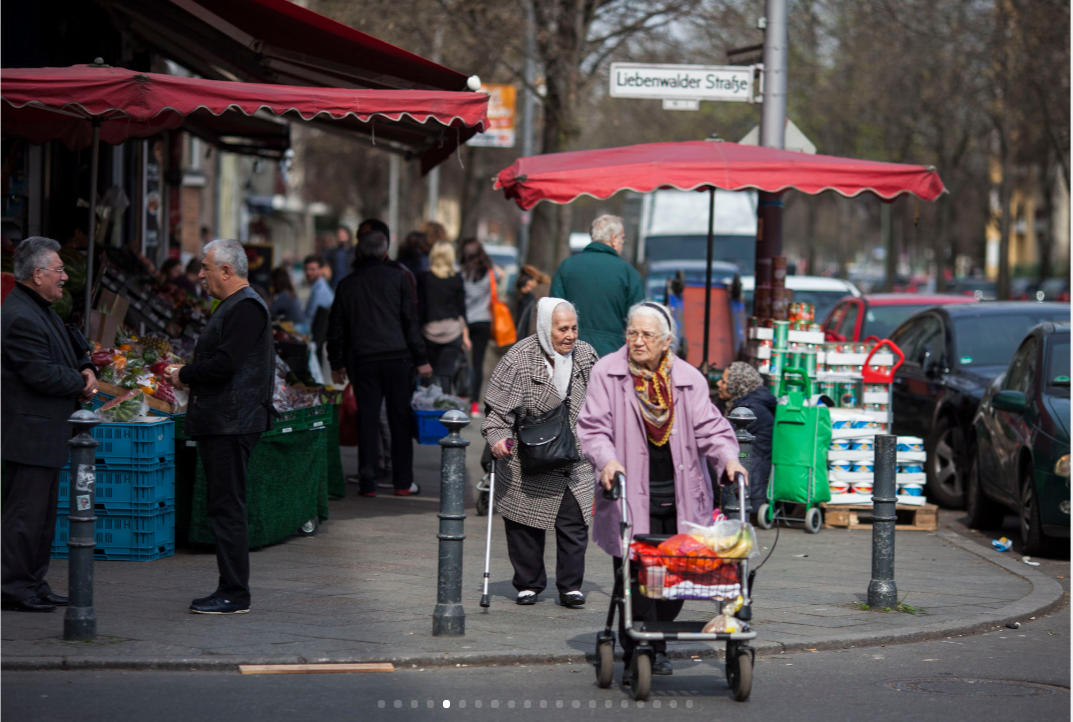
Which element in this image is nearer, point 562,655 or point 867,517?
point 562,655

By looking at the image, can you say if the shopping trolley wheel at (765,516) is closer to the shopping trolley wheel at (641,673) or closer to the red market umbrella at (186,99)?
the red market umbrella at (186,99)

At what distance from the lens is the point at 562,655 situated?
6324 mm

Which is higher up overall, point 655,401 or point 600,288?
point 600,288

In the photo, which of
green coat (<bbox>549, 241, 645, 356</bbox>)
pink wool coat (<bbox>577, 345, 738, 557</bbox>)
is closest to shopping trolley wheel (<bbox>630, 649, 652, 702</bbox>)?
pink wool coat (<bbox>577, 345, 738, 557</bbox>)

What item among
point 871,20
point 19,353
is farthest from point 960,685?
point 871,20

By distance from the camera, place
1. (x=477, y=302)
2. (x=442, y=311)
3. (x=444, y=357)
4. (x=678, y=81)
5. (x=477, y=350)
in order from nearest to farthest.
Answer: (x=678, y=81) → (x=442, y=311) → (x=444, y=357) → (x=477, y=302) → (x=477, y=350)

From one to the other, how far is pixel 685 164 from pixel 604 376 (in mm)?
4402

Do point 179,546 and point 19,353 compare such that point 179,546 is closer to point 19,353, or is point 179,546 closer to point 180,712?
point 19,353

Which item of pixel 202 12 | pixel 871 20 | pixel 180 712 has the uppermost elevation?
pixel 871 20

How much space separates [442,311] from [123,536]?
5.51 metres

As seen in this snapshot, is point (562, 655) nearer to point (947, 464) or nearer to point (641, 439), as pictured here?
point (641, 439)

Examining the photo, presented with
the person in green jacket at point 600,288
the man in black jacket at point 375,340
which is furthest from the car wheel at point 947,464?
the man in black jacket at point 375,340

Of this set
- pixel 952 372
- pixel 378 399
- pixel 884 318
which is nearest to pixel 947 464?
pixel 952 372

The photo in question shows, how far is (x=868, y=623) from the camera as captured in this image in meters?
7.23
